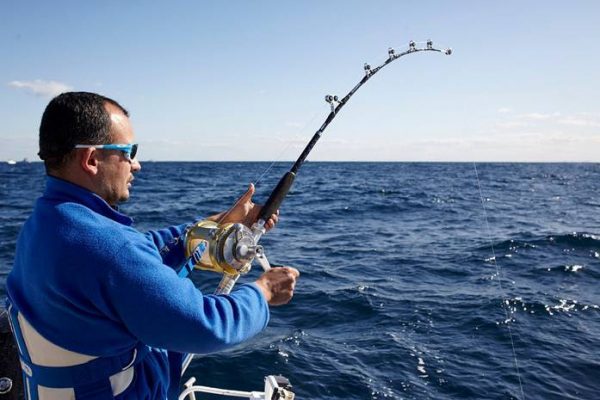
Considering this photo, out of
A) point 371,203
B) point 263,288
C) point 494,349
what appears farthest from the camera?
point 371,203

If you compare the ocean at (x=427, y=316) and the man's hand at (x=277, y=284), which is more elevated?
the man's hand at (x=277, y=284)

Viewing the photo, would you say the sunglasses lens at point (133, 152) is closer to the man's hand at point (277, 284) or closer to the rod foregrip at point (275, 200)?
the man's hand at point (277, 284)

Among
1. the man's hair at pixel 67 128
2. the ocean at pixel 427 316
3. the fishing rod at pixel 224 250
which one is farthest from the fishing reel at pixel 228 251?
the ocean at pixel 427 316

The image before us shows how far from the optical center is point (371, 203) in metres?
21.7

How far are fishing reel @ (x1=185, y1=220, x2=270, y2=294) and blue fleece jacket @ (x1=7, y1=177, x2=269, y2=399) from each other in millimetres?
521

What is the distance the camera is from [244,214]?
9.84 feet

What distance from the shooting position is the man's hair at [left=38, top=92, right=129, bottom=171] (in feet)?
5.64

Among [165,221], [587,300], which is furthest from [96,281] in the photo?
[165,221]

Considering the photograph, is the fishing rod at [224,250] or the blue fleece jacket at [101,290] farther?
the fishing rod at [224,250]

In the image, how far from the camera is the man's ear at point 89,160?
68.3 inches

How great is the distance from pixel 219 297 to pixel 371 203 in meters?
20.2

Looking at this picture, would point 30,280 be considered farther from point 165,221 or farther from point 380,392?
point 165,221

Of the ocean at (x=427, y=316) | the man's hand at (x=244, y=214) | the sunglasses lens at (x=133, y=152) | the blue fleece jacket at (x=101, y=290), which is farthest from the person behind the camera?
the ocean at (x=427, y=316)

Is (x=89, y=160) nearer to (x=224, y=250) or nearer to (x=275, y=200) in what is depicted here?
(x=224, y=250)
